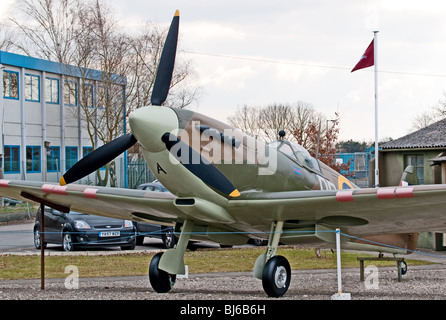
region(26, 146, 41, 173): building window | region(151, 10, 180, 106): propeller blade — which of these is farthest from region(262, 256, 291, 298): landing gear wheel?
region(26, 146, 41, 173): building window

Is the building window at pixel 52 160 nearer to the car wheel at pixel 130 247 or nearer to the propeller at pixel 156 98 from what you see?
the car wheel at pixel 130 247

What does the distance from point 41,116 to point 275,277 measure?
3185 centimetres

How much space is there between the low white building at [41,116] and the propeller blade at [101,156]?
25541 mm

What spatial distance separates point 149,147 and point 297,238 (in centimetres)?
303

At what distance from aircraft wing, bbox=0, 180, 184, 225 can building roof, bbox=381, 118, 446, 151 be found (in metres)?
13.3

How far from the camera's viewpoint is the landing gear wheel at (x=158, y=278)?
10.2m

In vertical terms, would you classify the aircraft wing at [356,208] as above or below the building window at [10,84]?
below

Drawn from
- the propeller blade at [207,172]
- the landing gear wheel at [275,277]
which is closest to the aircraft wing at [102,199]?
the propeller blade at [207,172]

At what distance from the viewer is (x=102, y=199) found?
34.9 ft

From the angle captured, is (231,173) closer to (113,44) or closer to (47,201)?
(47,201)

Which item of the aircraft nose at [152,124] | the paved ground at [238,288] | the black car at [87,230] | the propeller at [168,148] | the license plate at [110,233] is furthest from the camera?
the license plate at [110,233]

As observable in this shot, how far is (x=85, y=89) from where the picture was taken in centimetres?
3844

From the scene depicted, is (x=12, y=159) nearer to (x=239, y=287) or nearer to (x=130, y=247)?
(x=130, y=247)

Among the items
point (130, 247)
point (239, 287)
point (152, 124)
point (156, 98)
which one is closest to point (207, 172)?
point (152, 124)
